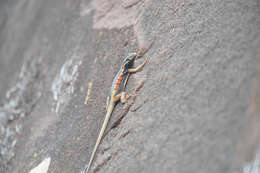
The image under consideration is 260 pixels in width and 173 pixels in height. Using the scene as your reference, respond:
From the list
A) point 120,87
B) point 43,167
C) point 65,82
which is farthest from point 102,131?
point 65,82

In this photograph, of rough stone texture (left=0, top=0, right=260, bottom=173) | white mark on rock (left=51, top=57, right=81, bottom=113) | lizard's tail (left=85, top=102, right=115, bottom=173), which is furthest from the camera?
white mark on rock (left=51, top=57, right=81, bottom=113)

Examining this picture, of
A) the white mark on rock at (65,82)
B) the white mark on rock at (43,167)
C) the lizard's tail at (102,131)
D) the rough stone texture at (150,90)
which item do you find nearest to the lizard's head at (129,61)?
the rough stone texture at (150,90)

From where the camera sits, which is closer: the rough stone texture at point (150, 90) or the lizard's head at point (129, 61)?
the rough stone texture at point (150, 90)

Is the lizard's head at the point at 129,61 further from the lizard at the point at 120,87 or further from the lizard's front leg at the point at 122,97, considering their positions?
the lizard's front leg at the point at 122,97

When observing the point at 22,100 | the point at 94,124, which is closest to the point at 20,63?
the point at 22,100

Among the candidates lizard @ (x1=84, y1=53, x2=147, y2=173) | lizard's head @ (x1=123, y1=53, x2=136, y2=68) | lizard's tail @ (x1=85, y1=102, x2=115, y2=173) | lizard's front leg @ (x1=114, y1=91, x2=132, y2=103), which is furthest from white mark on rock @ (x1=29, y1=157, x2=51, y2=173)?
lizard's head @ (x1=123, y1=53, x2=136, y2=68)

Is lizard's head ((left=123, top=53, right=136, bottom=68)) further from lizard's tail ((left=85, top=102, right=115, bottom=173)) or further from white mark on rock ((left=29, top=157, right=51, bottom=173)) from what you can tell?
white mark on rock ((left=29, top=157, right=51, bottom=173))
